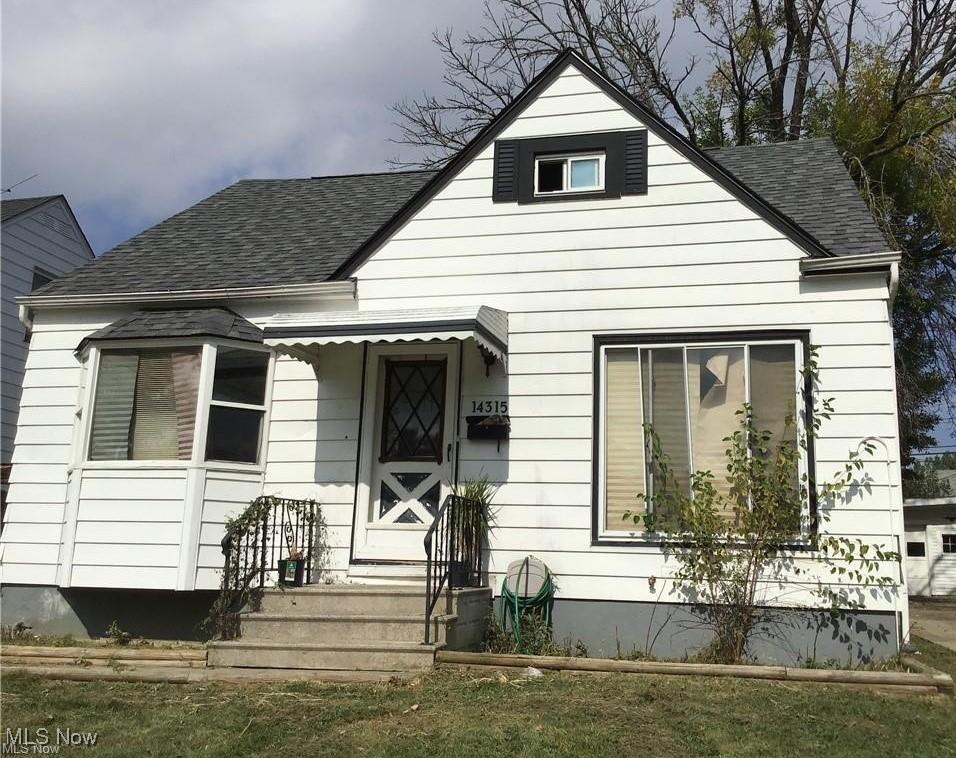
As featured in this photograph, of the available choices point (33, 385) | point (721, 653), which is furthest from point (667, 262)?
point (33, 385)

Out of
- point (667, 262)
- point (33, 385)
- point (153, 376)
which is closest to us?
point (667, 262)

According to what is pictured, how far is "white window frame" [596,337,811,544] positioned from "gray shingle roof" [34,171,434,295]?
11.3ft

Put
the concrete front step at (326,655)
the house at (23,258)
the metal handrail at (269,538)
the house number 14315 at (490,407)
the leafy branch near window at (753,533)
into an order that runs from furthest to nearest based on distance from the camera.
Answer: the house at (23,258) → the house number 14315 at (490,407) → the metal handrail at (269,538) → the leafy branch near window at (753,533) → the concrete front step at (326,655)

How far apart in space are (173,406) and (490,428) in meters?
3.21

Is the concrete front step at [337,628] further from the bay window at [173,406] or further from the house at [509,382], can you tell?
the bay window at [173,406]

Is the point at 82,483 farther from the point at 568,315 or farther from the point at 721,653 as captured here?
the point at 721,653

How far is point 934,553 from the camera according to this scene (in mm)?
21188

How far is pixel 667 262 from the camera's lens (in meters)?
8.12

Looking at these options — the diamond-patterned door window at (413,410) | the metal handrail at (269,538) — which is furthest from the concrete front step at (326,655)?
the diamond-patterned door window at (413,410)

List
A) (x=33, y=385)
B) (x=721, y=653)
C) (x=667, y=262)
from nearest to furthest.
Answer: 1. (x=721, y=653)
2. (x=667, y=262)
3. (x=33, y=385)

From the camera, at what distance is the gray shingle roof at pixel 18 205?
Answer: 1627 cm

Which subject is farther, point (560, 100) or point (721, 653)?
point (560, 100)

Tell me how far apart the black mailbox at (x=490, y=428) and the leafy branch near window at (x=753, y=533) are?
58.6 inches

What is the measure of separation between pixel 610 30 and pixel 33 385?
50.3 feet
